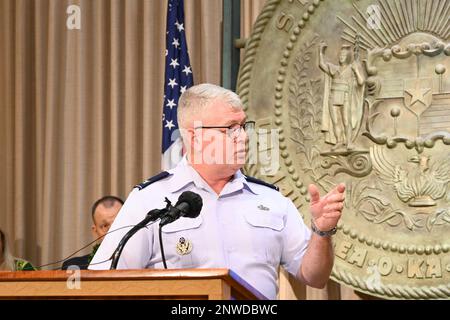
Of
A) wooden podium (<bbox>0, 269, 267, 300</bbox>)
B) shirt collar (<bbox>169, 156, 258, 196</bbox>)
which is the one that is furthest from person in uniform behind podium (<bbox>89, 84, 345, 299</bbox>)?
wooden podium (<bbox>0, 269, 267, 300</bbox>)

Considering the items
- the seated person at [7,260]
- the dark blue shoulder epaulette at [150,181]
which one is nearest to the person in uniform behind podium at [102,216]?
the seated person at [7,260]

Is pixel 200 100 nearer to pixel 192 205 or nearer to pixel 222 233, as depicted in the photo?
pixel 222 233

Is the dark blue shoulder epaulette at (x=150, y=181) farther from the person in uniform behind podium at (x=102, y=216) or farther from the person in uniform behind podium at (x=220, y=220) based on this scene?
the person in uniform behind podium at (x=102, y=216)

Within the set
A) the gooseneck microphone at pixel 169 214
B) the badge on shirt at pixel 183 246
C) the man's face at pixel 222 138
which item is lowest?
the badge on shirt at pixel 183 246

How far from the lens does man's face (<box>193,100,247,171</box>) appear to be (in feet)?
9.61

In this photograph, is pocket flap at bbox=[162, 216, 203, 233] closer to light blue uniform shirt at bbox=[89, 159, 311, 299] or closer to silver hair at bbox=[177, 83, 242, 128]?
light blue uniform shirt at bbox=[89, 159, 311, 299]

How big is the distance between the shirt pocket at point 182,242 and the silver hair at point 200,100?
37 centimetres

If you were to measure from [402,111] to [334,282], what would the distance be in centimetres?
102

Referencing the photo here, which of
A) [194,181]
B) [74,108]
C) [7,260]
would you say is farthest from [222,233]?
[74,108]

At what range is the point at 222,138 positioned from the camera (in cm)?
297

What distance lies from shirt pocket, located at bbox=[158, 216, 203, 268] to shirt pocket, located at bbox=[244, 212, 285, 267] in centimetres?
18

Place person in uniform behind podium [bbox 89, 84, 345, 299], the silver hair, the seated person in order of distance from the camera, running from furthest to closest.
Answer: the seated person
the silver hair
person in uniform behind podium [bbox 89, 84, 345, 299]

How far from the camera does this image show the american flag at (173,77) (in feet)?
16.2
